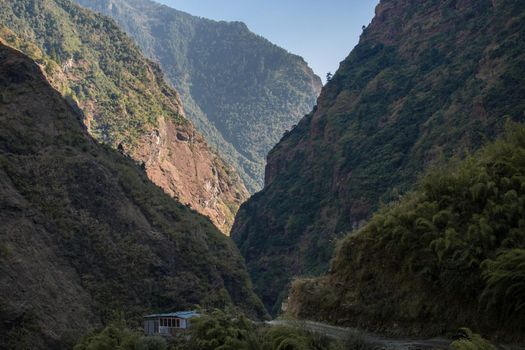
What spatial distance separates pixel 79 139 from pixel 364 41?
74.6 m

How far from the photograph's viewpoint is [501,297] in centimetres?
1049

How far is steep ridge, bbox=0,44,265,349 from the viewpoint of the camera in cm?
4491

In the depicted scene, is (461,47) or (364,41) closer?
(461,47)

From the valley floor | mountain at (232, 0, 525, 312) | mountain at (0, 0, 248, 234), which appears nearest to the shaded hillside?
the valley floor

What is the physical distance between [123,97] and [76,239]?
9110cm

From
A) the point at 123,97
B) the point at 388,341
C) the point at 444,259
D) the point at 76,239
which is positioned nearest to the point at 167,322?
the point at 76,239

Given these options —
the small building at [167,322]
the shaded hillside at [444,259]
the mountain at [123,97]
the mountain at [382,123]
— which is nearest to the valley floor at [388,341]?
the shaded hillside at [444,259]

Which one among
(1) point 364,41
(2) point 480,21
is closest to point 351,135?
(2) point 480,21

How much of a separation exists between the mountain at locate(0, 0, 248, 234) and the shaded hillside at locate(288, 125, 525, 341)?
10559 centimetres

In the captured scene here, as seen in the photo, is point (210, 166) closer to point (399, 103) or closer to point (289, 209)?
point (289, 209)

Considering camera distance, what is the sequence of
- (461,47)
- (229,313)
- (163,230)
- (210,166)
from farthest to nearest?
1. (210,166)
2. (461,47)
3. (163,230)
4. (229,313)

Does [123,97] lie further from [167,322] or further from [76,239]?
[167,322]

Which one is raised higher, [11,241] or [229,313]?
[11,241]

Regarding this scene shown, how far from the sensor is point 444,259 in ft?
37.7
